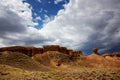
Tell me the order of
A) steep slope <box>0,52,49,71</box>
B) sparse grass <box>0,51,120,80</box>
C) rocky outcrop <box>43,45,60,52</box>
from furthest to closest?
rocky outcrop <box>43,45,60,52</box>, steep slope <box>0,52,49,71</box>, sparse grass <box>0,51,120,80</box>

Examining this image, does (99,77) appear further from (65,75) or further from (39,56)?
(39,56)

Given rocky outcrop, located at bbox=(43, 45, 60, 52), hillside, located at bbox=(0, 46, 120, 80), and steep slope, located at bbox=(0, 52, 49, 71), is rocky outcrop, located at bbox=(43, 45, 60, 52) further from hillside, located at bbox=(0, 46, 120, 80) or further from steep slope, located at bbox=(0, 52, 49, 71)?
steep slope, located at bbox=(0, 52, 49, 71)

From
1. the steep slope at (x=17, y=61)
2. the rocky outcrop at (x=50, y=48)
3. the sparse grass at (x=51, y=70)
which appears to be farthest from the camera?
the rocky outcrop at (x=50, y=48)

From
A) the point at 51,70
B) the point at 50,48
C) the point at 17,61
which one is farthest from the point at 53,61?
the point at 17,61

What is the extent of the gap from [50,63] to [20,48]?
15.9m

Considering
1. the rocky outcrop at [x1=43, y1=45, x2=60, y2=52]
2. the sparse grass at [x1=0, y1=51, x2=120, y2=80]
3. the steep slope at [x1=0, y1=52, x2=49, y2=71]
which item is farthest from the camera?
the rocky outcrop at [x1=43, y1=45, x2=60, y2=52]

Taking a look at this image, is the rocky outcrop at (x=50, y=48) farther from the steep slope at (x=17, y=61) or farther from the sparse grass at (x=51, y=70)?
the steep slope at (x=17, y=61)

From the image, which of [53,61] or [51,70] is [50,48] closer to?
[53,61]

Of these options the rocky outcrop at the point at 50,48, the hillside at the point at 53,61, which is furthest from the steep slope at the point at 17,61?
the rocky outcrop at the point at 50,48

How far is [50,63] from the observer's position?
257 feet

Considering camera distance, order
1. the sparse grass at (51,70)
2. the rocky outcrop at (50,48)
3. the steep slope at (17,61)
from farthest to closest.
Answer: the rocky outcrop at (50,48) < the steep slope at (17,61) < the sparse grass at (51,70)

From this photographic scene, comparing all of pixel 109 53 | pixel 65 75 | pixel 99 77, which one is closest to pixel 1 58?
pixel 65 75

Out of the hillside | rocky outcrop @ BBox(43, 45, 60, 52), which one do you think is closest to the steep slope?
the hillside

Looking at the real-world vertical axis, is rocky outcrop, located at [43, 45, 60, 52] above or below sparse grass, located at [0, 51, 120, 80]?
above
